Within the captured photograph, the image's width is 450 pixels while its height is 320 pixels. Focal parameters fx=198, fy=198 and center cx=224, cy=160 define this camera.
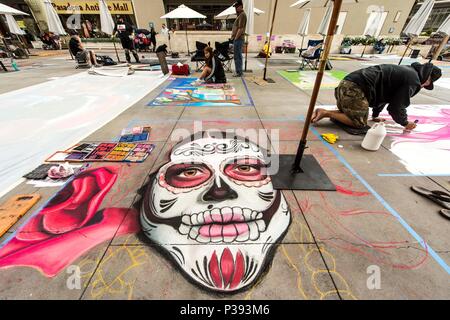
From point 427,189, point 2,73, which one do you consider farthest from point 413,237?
point 2,73

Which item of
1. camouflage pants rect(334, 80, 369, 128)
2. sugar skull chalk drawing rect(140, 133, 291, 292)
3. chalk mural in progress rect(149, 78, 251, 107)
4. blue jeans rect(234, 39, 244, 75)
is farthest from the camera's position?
blue jeans rect(234, 39, 244, 75)

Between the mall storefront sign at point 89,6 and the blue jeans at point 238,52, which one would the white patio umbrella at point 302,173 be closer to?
the blue jeans at point 238,52

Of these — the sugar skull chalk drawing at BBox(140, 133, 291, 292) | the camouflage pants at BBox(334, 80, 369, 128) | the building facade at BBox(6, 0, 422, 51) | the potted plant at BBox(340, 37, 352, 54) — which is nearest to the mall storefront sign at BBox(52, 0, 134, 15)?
the building facade at BBox(6, 0, 422, 51)

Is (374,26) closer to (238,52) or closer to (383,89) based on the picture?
(238,52)

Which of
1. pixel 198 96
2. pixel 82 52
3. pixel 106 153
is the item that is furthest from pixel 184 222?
pixel 82 52

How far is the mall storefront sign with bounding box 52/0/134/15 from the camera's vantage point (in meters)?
17.3

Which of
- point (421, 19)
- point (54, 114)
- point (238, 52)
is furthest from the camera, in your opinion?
point (421, 19)

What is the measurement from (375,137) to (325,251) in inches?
89.6

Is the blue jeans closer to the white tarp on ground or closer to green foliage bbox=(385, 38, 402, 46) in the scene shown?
the white tarp on ground

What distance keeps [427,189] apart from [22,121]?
6968mm

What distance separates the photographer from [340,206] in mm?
2168

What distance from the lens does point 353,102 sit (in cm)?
353

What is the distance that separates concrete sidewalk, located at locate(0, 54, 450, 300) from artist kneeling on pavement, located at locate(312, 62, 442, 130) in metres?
0.92

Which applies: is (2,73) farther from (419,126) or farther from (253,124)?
(419,126)
